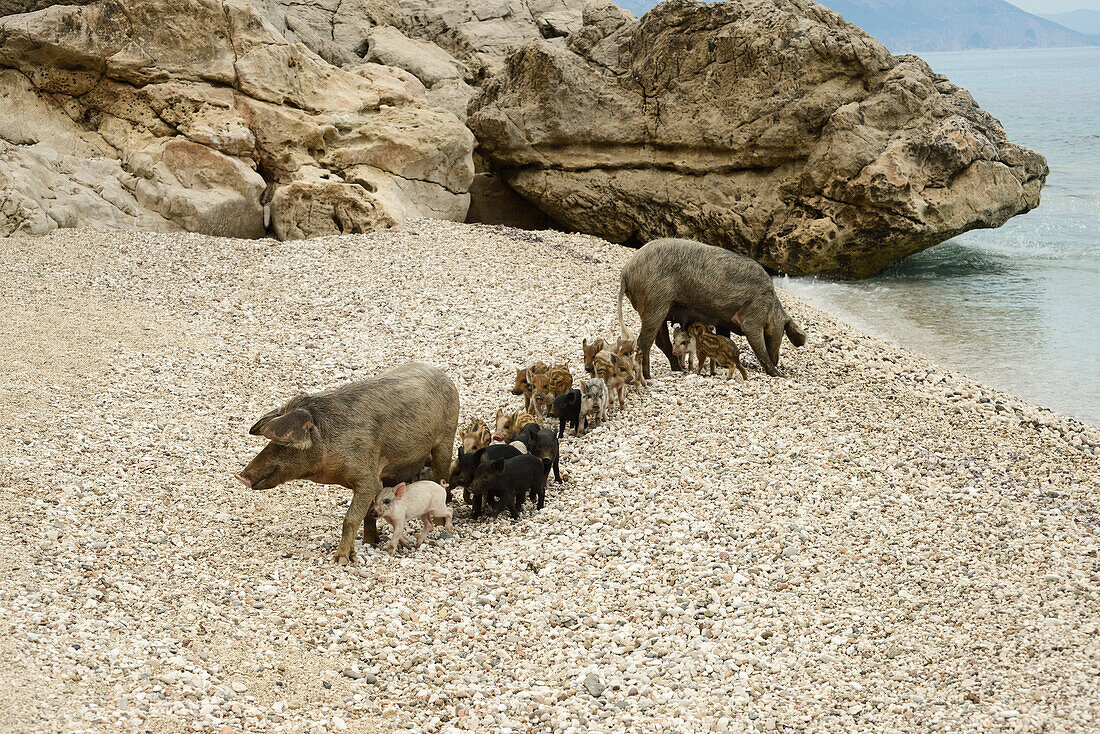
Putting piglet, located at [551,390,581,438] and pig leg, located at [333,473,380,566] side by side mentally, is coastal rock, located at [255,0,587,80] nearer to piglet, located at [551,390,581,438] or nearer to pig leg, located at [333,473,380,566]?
piglet, located at [551,390,581,438]

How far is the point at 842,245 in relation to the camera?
645 inches

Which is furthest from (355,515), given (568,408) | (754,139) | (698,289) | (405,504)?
(754,139)

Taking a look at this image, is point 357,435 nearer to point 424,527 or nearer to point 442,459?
point 424,527

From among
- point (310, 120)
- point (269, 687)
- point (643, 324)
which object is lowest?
point (269, 687)

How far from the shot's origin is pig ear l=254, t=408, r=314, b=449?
19.3 feet

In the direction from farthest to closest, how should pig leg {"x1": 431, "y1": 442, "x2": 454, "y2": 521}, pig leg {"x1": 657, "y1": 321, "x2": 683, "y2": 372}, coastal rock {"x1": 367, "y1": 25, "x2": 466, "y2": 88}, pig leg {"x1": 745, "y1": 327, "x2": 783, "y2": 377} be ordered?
coastal rock {"x1": 367, "y1": 25, "x2": 466, "y2": 88}
pig leg {"x1": 657, "y1": 321, "x2": 683, "y2": 372}
pig leg {"x1": 745, "y1": 327, "x2": 783, "y2": 377}
pig leg {"x1": 431, "y1": 442, "x2": 454, "y2": 521}

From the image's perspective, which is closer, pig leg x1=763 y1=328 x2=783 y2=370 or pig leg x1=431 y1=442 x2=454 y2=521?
pig leg x1=431 y1=442 x2=454 y2=521

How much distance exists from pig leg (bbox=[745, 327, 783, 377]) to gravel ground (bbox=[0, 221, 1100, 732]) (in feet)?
0.81

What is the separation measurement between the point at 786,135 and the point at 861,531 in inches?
427

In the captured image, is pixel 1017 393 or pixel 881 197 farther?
pixel 881 197

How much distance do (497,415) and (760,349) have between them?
3.03 metres

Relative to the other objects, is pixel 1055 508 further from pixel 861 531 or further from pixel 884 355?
pixel 884 355

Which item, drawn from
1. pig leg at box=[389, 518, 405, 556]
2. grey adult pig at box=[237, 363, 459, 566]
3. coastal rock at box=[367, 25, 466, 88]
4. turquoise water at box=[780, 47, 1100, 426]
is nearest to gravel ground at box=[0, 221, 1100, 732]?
pig leg at box=[389, 518, 405, 556]

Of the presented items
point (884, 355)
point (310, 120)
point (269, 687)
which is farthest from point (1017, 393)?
point (310, 120)
